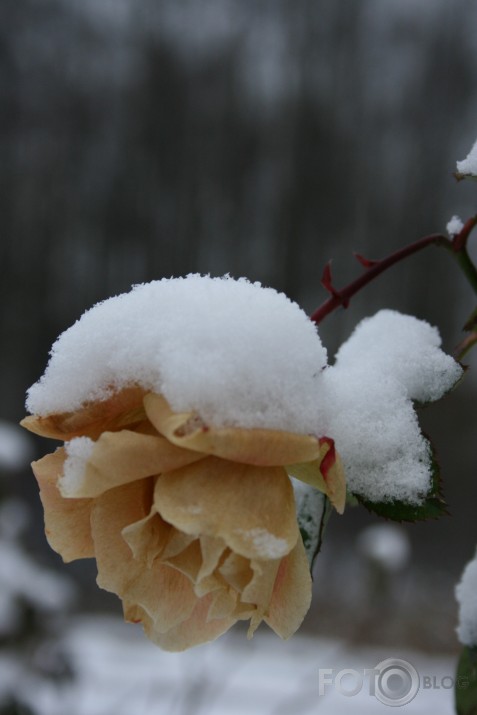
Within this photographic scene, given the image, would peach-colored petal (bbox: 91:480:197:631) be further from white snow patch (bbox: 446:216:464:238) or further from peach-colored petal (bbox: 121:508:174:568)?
white snow patch (bbox: 446:216:464:238)

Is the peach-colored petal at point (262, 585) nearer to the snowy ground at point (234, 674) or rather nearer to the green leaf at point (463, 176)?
the green leaf at point (463, 176)

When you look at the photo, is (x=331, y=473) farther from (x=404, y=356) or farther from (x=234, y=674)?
(x=234, y=674)

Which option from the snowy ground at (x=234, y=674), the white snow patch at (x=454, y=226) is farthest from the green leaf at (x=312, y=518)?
the snowy ground at (x=234, y=674)

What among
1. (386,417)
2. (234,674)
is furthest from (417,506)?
(234,674)

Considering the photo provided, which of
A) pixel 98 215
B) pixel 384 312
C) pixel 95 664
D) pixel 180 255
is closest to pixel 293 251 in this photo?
pixel 180 255

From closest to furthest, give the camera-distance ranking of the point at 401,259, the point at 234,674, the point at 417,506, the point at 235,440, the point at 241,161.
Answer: the point at 235,440, the point at 417,506, the point at 401,259, the point at 234,674, the point at 241,161

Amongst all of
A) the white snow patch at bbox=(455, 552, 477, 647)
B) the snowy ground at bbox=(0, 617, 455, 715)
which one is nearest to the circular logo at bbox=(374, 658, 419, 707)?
the white snow patch at bbox=(455, 552, 477, 647)

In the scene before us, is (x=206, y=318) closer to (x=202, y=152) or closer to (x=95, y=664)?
(x=95, y=664)

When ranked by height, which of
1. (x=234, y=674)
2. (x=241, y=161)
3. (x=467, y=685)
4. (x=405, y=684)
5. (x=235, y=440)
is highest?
(x=235, y=440)
